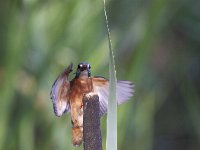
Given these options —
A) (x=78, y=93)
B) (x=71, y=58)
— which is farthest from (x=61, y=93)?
(x=71, y=58)

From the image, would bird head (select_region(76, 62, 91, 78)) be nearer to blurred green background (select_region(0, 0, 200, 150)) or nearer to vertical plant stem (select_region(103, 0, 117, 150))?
vertical plant stem (select_region(103, 0, 117, 150))

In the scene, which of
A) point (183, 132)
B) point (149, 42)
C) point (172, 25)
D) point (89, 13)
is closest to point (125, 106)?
point (149, 42)

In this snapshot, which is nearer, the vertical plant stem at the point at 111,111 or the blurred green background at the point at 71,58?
the vertical plant stem at the point at 111,111

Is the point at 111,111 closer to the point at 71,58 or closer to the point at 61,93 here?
the point at 61,93

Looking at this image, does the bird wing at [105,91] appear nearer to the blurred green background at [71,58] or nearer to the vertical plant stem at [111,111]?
the vertical plant stem at [111,111]

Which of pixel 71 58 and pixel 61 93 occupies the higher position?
pixel 71 58

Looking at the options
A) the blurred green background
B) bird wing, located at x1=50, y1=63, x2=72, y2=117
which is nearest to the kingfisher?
bird wing, located at x1=50, y1=63, x2=72, y2=117

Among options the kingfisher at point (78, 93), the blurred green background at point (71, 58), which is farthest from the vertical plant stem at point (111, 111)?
the blurred green background at point (71, 58)
